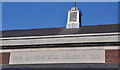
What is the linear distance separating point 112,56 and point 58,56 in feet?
12.8

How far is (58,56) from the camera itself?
45.3 feet

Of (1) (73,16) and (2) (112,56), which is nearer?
(2) (112,56)

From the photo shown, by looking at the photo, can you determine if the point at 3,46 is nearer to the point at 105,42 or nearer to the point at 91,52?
the point at 91,52

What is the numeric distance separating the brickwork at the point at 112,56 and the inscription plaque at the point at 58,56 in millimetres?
274

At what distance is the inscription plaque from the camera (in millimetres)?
13117

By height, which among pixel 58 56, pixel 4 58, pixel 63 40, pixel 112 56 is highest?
pixel 63 40

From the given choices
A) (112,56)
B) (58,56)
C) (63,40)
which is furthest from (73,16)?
(112,56)

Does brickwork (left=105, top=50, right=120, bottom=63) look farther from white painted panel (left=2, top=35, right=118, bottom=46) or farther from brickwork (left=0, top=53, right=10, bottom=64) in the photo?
brickwork (left=0, top=53, right=10, bottom=64)

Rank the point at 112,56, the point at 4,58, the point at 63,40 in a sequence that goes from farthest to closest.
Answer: the point at 4,58 → the point at 63,40 → the point at 112,56

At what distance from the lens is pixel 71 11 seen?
18.4 m

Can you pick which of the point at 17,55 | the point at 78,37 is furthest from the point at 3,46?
the point at 78,37

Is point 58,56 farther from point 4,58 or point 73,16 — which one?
point 73,16

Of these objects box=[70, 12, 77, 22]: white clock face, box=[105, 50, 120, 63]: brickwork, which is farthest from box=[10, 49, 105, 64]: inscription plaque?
box=[70, 12, 77, 22]: white clock face

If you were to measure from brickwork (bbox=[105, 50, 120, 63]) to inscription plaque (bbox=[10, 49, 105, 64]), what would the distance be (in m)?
0.27
